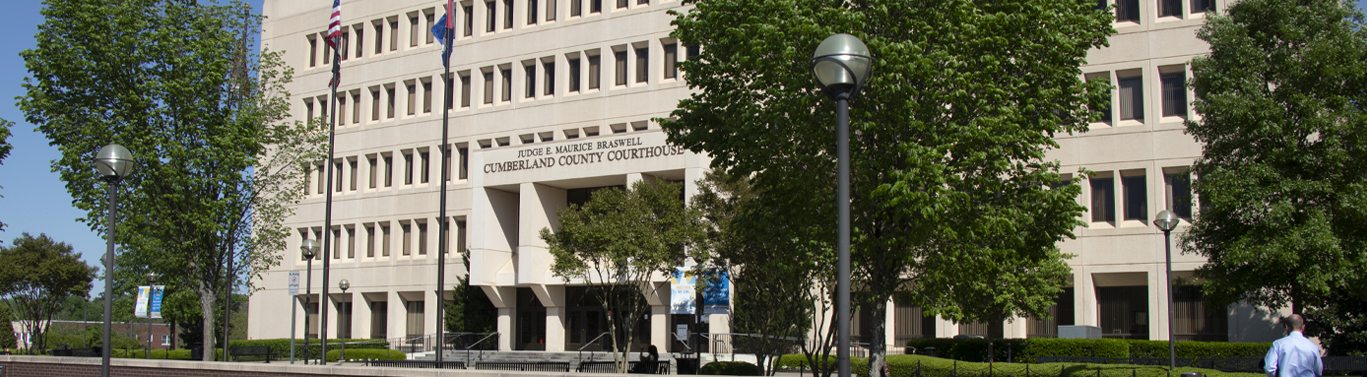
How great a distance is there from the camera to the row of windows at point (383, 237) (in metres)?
47.6

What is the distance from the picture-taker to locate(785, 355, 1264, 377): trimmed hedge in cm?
2141

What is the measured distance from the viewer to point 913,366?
86.5ft

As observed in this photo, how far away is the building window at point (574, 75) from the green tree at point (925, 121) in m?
28.2

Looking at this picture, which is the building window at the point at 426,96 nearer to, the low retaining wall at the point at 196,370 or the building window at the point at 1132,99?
the low retaining wall at the point at 196,370

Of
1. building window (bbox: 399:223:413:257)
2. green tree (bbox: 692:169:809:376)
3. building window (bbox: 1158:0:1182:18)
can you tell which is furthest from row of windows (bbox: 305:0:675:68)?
building window (bbox: 1158:0:1182:18)

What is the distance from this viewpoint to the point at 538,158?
1628 inches

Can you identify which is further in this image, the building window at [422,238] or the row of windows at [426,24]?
the building window at [422,238]

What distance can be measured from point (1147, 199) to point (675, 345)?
17789 mm

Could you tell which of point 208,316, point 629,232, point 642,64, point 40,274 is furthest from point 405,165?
point 629,232

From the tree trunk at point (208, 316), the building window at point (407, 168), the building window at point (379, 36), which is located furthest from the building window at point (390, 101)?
the tree trunk at point (208, 316)

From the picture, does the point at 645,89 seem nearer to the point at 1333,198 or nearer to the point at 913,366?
the point at 913,366

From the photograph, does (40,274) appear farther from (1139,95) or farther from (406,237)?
(1139,95)

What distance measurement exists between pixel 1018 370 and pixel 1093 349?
811 centimetres

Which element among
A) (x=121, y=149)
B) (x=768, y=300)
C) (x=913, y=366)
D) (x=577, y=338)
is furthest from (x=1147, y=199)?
(x=121, y=149)
